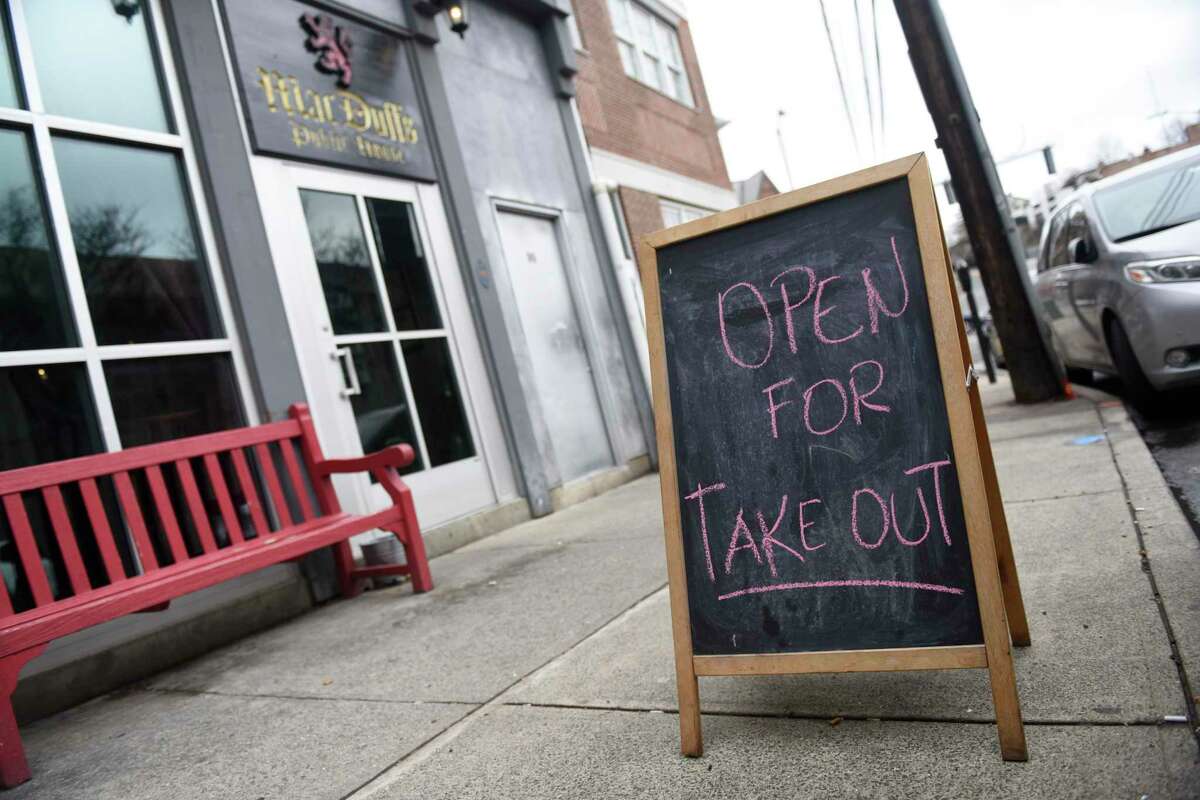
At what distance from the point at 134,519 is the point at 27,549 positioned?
1.46 feet

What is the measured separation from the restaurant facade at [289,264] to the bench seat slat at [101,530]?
0.31 meters

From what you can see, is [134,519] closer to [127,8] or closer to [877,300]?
[127,8]

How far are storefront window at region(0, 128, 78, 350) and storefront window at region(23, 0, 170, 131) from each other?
0.37 metres

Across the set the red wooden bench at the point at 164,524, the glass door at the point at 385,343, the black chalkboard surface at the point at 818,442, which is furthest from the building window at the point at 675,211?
the black chalkboard surface at the point at 818,442

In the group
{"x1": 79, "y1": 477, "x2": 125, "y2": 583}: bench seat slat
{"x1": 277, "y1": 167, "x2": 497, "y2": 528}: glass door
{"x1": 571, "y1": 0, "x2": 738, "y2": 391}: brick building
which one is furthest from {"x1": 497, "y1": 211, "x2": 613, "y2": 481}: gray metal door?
{"x1": 79, "y1": 477, "x2": 125, "y2": 583}: bench seat slat

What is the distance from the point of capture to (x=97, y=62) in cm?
430

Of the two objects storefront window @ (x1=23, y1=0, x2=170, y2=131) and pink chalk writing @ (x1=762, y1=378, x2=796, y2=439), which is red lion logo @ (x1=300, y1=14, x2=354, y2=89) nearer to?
storefront window @ (x1=23, y1=0, x2=170, y2=131)

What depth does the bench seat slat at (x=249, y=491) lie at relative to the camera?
4.18 metres

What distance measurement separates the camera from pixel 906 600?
2.01 m

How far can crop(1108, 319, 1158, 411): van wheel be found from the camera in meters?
5.59

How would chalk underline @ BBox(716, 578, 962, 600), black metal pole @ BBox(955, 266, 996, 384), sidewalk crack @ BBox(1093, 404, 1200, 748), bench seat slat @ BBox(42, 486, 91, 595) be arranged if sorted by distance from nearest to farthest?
sidewalk crack @ BBox(1093, 404, 1200, 748)
chalk underline @ BBox(716, 578, 962, 600)
bench seat slat @ BBox(42, 486, 91, 595)
black metal pole @ BBox(955, 266, 996, 384)

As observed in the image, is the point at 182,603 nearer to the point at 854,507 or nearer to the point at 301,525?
the point at 301,525

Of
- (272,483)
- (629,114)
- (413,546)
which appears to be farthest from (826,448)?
(629,114)

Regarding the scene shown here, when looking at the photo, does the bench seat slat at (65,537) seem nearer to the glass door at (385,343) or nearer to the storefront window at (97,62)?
the glass door at (385,343)
